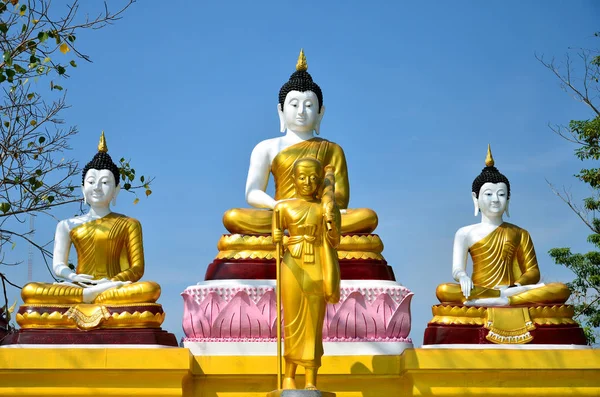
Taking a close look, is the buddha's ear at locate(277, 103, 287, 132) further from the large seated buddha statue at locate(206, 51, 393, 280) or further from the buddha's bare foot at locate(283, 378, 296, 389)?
the buddha's bare foot at locate(283, 378, 296, 389)

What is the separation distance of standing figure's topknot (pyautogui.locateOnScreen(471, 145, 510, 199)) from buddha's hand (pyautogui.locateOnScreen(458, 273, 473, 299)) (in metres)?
1.13

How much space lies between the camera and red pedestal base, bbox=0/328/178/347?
8469 millimetres

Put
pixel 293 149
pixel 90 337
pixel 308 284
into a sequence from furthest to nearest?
1. pixel 293 149
2. pixel 90 337
3. pixel 308 284

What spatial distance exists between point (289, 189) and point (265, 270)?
1088 millimetres

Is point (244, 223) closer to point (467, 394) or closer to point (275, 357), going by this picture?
point (275, 357)

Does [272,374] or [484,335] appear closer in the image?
[272,374]

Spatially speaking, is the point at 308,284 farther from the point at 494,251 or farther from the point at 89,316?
the point at 494,251

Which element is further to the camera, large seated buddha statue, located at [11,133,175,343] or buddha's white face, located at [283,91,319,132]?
buddha's white face, located at [283,91,319,132]

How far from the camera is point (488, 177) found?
31.5 feet

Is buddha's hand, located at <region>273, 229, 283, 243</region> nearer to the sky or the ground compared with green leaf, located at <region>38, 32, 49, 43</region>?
nearer to the ground

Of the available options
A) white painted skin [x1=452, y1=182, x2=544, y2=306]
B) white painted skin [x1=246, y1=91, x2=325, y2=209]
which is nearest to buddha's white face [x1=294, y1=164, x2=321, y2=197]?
white painted skin [x1=246, y1=91, x2=325, y2=209]

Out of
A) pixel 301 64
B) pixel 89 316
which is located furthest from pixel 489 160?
pixel 89 316

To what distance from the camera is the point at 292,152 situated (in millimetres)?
9742

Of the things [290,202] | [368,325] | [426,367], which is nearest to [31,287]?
[290,202]
